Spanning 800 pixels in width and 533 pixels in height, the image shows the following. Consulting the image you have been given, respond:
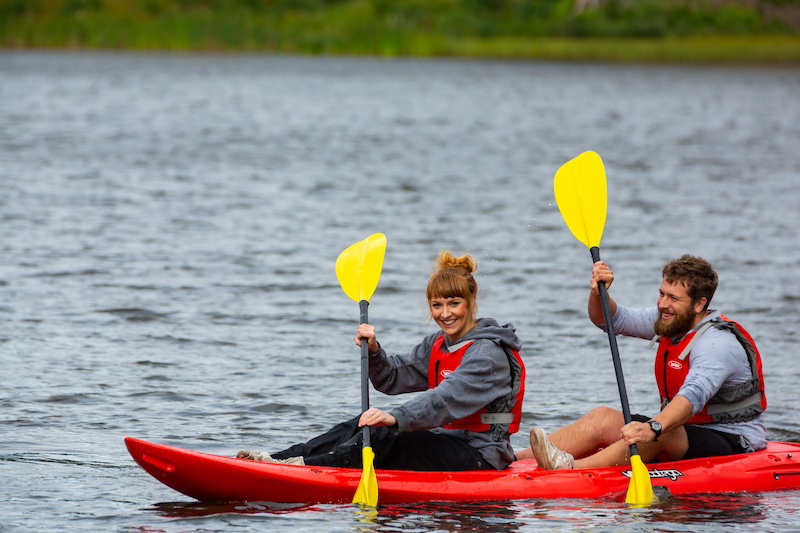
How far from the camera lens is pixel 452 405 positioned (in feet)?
17.7

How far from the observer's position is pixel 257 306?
33.8 ft

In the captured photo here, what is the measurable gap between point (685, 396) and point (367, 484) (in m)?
1.41

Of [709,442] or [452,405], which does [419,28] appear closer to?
[709,442]

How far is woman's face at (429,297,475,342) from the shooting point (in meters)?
5.51

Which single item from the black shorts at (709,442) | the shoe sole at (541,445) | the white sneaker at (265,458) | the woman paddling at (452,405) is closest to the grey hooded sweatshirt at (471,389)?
the woman paddling at (452,405)

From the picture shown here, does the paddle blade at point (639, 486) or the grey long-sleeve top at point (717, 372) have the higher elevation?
the grey long-sleeve top at point (717, 372)

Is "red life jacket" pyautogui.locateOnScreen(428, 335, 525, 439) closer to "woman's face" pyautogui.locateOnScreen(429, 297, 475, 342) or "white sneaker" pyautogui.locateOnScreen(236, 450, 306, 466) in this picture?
"woman's face" pyautogui.locateOnScreen(429, 297, 475, 342)

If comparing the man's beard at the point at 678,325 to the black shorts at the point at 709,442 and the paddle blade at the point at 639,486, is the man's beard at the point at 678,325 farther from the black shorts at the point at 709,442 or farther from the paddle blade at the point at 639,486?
the paddle blade at the point at 639,486

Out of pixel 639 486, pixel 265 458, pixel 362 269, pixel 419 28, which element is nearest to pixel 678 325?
pixel 639 486

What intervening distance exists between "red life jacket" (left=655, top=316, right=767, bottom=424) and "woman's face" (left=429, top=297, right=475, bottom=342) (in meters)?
0.97

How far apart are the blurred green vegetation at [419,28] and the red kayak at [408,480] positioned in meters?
37.4

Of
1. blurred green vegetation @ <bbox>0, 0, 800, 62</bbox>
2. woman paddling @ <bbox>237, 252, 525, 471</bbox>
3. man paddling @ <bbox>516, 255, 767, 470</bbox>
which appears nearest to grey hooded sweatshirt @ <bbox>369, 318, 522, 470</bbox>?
woman paddling @ <bbox>237, 252, 525, 471</bbox>

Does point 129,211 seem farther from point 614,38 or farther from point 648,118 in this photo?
point 614,38

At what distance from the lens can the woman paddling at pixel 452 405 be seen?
541 cm
